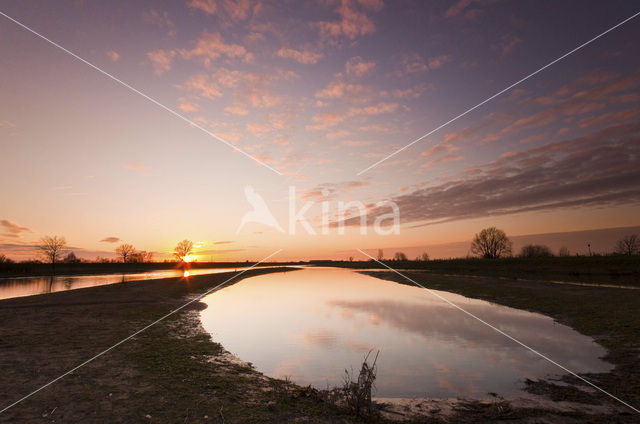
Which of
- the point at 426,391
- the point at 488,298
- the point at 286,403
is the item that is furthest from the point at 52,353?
the point at 488,298

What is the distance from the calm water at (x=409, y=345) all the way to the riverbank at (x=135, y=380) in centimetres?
178

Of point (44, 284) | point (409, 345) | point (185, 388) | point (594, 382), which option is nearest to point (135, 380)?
point (185, 388)

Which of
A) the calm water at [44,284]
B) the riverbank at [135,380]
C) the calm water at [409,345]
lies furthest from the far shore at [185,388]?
the calm water at [44,284]

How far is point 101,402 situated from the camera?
8086mm

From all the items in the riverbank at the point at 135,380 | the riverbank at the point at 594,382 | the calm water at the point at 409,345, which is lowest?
the calm water at the point at 409,345

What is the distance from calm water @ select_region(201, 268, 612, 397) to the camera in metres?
10.8

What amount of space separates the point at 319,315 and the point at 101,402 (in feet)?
55.1

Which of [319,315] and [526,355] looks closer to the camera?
[526,355]

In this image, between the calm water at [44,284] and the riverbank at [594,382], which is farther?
the calm water at [44,284]

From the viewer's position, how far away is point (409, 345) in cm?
1520

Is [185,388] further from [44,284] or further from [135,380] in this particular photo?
[44,284]

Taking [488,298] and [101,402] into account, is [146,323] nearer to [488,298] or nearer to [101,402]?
[101,402]

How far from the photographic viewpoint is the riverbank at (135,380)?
7.54 metres

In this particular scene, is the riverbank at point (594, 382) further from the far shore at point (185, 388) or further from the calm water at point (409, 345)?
the calm water at point (409, 345)
